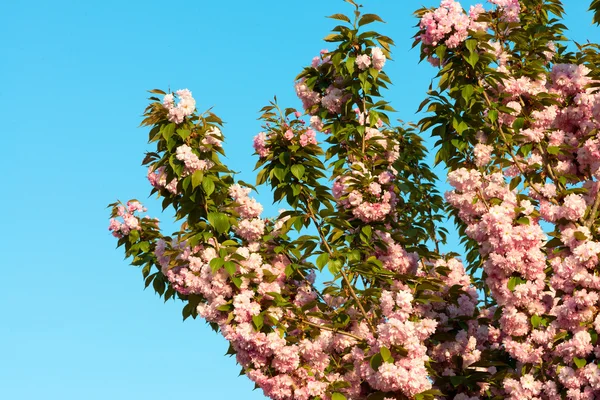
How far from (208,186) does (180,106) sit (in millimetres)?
967

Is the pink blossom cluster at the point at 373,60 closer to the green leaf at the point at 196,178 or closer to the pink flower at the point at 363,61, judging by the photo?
the pink flower at the point at 363,61

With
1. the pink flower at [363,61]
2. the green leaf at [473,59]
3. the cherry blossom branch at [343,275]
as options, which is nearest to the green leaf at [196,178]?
the cherry blossom branch at [343,275]

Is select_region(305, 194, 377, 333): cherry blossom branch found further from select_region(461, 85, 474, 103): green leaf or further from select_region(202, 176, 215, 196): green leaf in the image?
select_region(461, 85, 474, 103): green leaf

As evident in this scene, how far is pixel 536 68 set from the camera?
1029 centimetres

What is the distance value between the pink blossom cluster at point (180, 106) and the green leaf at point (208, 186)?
0.74m

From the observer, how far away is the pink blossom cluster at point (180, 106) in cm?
895

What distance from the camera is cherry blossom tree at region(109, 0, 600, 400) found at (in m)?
8.72

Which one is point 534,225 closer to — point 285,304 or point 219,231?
point 285,304

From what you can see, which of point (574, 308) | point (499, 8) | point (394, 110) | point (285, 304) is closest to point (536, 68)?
point (499, 8)

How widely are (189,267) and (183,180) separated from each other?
1.10m

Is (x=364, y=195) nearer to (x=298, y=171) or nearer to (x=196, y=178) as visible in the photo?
(x=298, y=171)

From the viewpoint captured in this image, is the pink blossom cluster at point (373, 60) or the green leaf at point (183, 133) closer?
the green leaf at point (183, 133)

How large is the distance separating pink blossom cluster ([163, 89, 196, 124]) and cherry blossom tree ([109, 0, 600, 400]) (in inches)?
0.8

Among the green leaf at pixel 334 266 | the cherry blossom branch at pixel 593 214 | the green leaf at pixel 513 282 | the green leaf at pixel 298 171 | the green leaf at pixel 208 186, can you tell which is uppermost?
the green leaf at pixel 298 171
